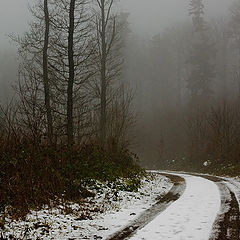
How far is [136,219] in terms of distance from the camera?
871cm

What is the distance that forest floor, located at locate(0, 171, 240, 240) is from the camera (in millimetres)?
7098

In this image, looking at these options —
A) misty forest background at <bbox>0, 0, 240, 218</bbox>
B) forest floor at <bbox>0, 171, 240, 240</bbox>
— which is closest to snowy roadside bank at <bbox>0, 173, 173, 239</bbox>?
forest floor at <bbox>0, 171, 240, 240</bbox>

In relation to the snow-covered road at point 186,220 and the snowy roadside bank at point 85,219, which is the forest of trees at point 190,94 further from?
the snowy roadside bank at point 85,219

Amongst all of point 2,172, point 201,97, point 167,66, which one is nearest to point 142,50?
point 167,66

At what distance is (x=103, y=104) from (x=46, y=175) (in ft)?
33.9

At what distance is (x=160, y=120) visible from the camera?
49.6 metres

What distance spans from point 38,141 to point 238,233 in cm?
791

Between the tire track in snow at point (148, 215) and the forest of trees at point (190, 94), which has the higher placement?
the forest of trees at point (190, 94)

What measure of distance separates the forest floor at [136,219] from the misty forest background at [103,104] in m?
1.04

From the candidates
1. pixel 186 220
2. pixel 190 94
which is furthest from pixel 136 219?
pixel 190 94

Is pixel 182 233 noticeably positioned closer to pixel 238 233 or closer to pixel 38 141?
pixel 238 233

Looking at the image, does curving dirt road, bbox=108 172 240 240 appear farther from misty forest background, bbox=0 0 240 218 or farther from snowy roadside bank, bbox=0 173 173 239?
misty forest background, bbox=0 0 240 218

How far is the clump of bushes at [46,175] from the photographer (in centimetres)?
884

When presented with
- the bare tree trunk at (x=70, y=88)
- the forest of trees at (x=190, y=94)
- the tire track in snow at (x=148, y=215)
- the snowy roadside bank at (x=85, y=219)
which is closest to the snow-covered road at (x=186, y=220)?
the tire track in snow at (x=148, y=215)
